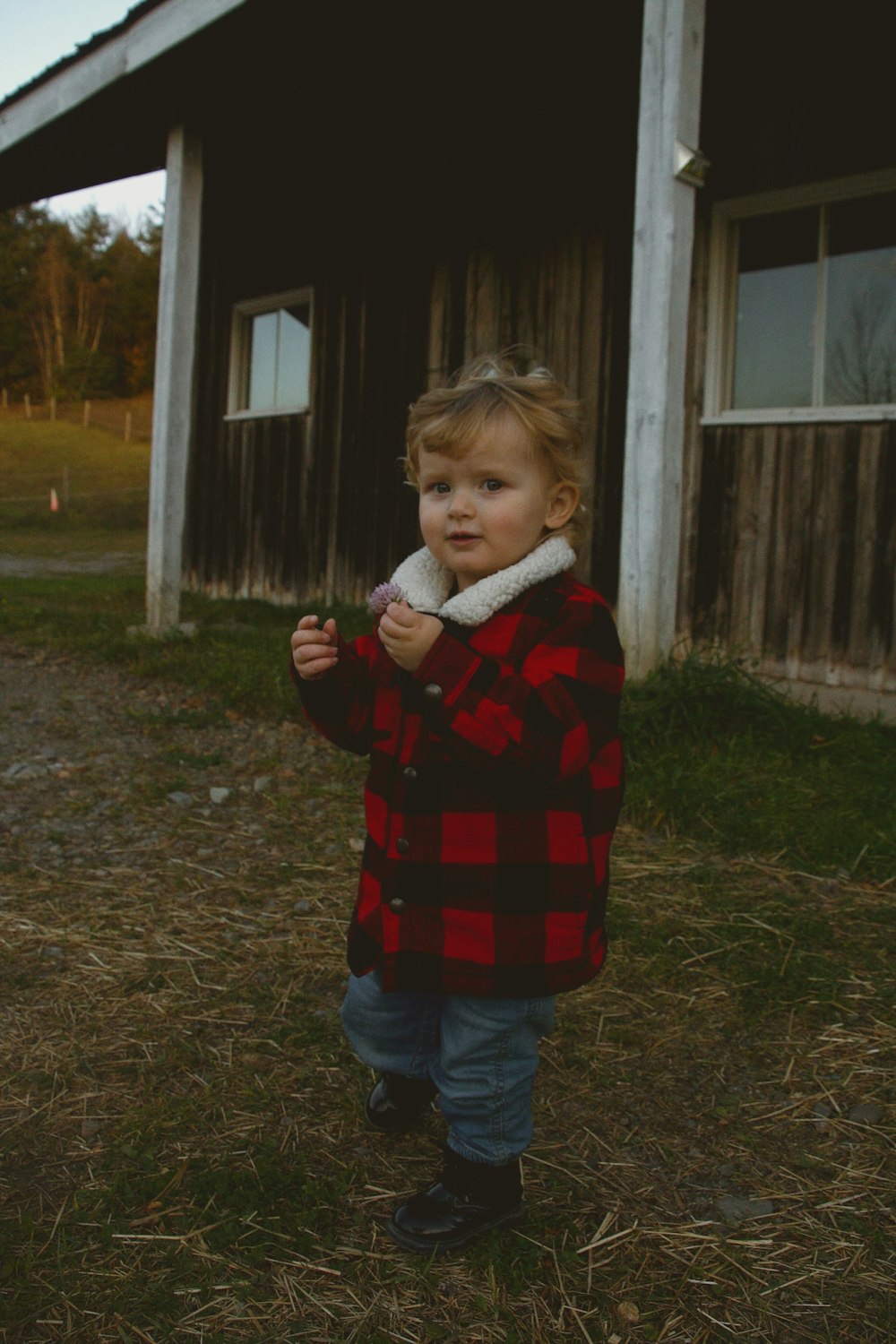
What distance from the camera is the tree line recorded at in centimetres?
4625

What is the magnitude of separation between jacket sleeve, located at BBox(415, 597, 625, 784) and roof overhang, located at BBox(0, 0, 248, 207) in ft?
16.6

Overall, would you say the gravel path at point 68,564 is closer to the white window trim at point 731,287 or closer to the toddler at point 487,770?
the white window trim at point 731,287

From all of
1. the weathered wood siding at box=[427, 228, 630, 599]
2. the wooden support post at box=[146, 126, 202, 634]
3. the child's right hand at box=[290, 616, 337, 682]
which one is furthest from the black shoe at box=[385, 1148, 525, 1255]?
the wooden support post at box=[146, 126, 202, 634]

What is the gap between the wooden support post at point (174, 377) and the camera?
635 cm

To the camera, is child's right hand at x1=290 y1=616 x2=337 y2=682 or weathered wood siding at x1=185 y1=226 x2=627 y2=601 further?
weathered wood siding at x1=185 y1=226 x2=627 y2=601

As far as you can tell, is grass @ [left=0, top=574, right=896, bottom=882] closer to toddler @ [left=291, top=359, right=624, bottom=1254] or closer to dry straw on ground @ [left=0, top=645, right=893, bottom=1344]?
dry straw on ground @ [left=0, top=645, right=893, bottom=1344]

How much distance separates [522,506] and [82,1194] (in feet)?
4.09

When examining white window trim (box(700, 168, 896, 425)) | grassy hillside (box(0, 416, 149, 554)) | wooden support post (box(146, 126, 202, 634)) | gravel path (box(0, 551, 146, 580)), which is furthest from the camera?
grassy hillside (box(0, 416, 149, 554))

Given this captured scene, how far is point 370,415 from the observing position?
762 cm

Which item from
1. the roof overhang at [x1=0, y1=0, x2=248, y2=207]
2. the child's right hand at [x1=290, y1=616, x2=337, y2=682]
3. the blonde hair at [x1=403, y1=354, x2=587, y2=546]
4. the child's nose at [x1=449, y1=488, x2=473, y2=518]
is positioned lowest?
the child's right hand at [x1=290, y1=616, x2=337, y2=682]

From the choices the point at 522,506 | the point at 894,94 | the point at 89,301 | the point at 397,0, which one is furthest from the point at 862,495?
the point at 89,301

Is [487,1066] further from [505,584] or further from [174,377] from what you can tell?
[174,377]

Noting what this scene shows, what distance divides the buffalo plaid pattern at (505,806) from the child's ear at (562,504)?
0.09 m

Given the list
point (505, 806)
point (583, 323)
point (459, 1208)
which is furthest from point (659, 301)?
point (459, 1208)
